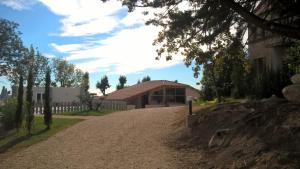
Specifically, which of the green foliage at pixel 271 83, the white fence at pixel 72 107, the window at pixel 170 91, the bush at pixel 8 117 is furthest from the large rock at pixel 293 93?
the window at pixel 170 91

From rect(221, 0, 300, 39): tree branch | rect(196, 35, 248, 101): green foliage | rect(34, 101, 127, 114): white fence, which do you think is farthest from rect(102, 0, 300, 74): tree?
rect(34, 101, 127, 114): white fence

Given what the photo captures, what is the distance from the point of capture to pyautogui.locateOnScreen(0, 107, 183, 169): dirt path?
1203 centimetres

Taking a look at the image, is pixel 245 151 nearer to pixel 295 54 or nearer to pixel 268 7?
pixel 268 7

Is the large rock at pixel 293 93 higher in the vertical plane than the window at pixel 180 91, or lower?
lower

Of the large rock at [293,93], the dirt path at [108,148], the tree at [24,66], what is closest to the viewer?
the large rock at [293,93]

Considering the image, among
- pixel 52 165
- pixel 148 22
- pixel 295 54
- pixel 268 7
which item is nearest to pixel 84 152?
pixel 52 165

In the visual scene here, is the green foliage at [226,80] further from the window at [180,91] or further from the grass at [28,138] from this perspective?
the window at [180,91]

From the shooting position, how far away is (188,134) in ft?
48.2

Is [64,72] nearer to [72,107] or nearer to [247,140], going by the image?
[72,107]

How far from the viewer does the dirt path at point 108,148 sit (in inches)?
474

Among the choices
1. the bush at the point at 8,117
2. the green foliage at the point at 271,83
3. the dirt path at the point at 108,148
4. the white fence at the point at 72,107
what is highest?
the green foliage at the point at 271,83

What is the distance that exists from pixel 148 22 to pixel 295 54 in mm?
A: 8813

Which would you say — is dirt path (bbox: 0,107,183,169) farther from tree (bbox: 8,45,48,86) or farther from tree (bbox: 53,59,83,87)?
tree (bbox: 53,59,83,87)

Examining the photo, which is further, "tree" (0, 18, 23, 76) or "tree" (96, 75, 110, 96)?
"tree" (96, 75, 110, 96)
